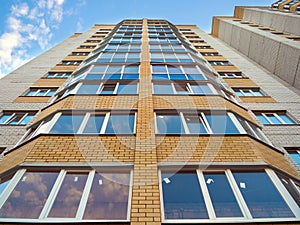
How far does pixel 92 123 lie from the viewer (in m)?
6.48

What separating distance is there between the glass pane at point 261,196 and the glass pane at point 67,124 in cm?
451

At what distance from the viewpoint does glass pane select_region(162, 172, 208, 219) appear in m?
4.01

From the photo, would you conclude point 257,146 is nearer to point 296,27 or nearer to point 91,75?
point 91,75

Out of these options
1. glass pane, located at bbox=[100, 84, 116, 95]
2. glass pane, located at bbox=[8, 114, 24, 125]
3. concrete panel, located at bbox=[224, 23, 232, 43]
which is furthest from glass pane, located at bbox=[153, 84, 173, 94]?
concrete panel, located at bbox=[224, 23, 232, 43]

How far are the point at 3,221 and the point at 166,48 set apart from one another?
12.7m

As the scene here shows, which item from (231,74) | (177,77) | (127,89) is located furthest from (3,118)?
(231,74)

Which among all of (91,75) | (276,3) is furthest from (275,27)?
(91,75)

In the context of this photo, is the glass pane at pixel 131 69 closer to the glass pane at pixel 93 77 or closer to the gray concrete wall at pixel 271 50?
the glass pane at pixel 93 77

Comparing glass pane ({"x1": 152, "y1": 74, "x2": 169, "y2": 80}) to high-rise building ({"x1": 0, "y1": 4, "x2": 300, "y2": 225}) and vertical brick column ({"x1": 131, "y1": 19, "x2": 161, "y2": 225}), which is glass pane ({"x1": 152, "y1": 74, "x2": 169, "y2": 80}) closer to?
high-rise building ({"x1": 0, "y1": 4, "x2": 300, "y2": 225})

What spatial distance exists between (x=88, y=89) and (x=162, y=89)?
9.81ft

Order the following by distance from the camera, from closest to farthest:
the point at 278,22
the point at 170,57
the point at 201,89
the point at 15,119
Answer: the point at 201,89, the point at 15,119, the point at 170,57, the point at 278,22

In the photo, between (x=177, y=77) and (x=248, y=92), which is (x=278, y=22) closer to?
(x=248, y=92)

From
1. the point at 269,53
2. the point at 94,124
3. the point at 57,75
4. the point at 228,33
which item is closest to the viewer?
the point at 94,124

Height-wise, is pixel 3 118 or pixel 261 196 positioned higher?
pixel 3 118
